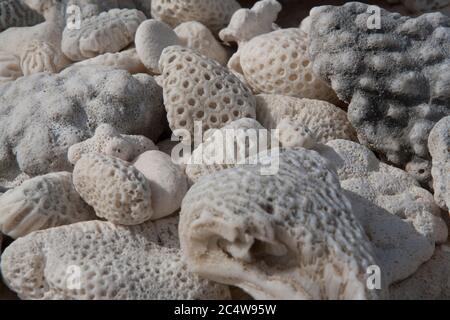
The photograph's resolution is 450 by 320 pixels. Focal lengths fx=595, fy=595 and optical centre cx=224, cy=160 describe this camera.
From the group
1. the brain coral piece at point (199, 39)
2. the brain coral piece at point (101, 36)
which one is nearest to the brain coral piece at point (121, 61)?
the brain coral piece at point (101, 36)

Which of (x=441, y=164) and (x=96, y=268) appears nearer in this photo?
(x=96, y=268)

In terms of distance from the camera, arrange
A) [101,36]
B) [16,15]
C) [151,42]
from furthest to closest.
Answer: [16,15] → [101,36] → [151,42]

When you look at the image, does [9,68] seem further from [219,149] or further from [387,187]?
[387,187]

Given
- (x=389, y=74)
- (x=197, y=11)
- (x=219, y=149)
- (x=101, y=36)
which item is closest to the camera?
(x=219, y=149)

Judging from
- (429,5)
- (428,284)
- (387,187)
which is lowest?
(428,284)

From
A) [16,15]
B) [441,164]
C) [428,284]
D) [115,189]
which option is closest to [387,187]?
[441,164]

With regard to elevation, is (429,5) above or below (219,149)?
above

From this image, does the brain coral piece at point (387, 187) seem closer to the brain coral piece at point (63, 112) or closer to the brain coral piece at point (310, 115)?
the brain coral piece at point (310, 115)

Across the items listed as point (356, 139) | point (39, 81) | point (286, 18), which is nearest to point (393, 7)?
point (286, 18)
